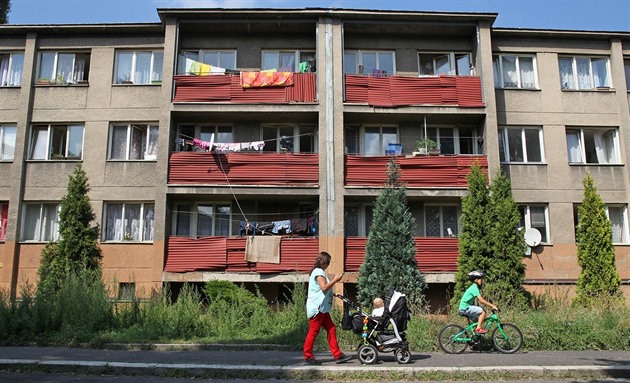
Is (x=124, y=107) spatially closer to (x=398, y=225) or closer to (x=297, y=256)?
(x=297, y=256)

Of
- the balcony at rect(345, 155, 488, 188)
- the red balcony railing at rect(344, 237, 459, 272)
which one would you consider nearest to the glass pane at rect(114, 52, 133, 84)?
the balcony at rect(345, 155, 488, 188)

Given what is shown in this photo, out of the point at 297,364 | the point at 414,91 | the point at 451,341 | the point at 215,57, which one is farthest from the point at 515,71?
the point at 297,364

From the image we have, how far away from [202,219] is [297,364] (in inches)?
436

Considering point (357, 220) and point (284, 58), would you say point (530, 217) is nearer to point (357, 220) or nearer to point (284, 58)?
point (357, 220)

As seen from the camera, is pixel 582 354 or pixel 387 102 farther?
pixel 387 102

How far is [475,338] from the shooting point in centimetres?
1019

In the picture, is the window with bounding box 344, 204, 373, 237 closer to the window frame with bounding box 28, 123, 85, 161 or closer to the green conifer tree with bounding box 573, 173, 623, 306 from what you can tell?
the green conifer tree with bounding box 573, 173, 623, 306

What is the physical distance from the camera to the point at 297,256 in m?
17.4

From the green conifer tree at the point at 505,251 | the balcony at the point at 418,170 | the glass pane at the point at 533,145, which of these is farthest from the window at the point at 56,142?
the glass pane at the point at 533,145

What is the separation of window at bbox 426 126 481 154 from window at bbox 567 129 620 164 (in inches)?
137

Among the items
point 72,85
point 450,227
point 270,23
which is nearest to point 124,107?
point 72,85

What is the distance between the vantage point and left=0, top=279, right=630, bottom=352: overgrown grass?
35.7ft

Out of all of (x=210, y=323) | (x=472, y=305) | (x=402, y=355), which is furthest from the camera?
(x=210, y=323)

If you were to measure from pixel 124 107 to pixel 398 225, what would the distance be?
409 inches
